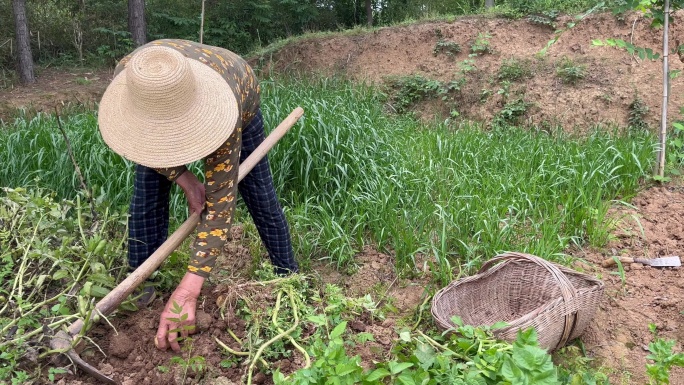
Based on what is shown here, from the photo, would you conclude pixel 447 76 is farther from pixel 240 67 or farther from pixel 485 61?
pixel 240 67

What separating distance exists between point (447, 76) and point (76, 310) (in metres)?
6.00

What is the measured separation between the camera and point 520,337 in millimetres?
1694

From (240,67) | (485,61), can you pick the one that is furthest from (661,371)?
(485,61)

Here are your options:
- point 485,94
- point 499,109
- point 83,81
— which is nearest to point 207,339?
point 499,109

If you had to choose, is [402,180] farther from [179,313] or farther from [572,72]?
[572,72]

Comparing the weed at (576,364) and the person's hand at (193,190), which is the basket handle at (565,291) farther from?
the person's hand at (193,190)

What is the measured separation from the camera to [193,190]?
2252 millimetres

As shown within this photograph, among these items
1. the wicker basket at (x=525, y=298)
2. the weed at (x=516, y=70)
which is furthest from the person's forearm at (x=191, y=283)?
the weed at (x=516, y=70)

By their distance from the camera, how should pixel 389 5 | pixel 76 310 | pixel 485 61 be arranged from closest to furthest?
1. pixel 76 310
2. pixel 485 61
3. pixel 389 5

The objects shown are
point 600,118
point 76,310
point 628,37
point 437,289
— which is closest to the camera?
point 76,310

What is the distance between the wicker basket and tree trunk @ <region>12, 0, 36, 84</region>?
24.4ft

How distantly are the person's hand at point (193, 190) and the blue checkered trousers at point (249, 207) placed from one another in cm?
18

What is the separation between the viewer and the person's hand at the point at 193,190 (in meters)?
2.21

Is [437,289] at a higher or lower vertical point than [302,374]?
lower
